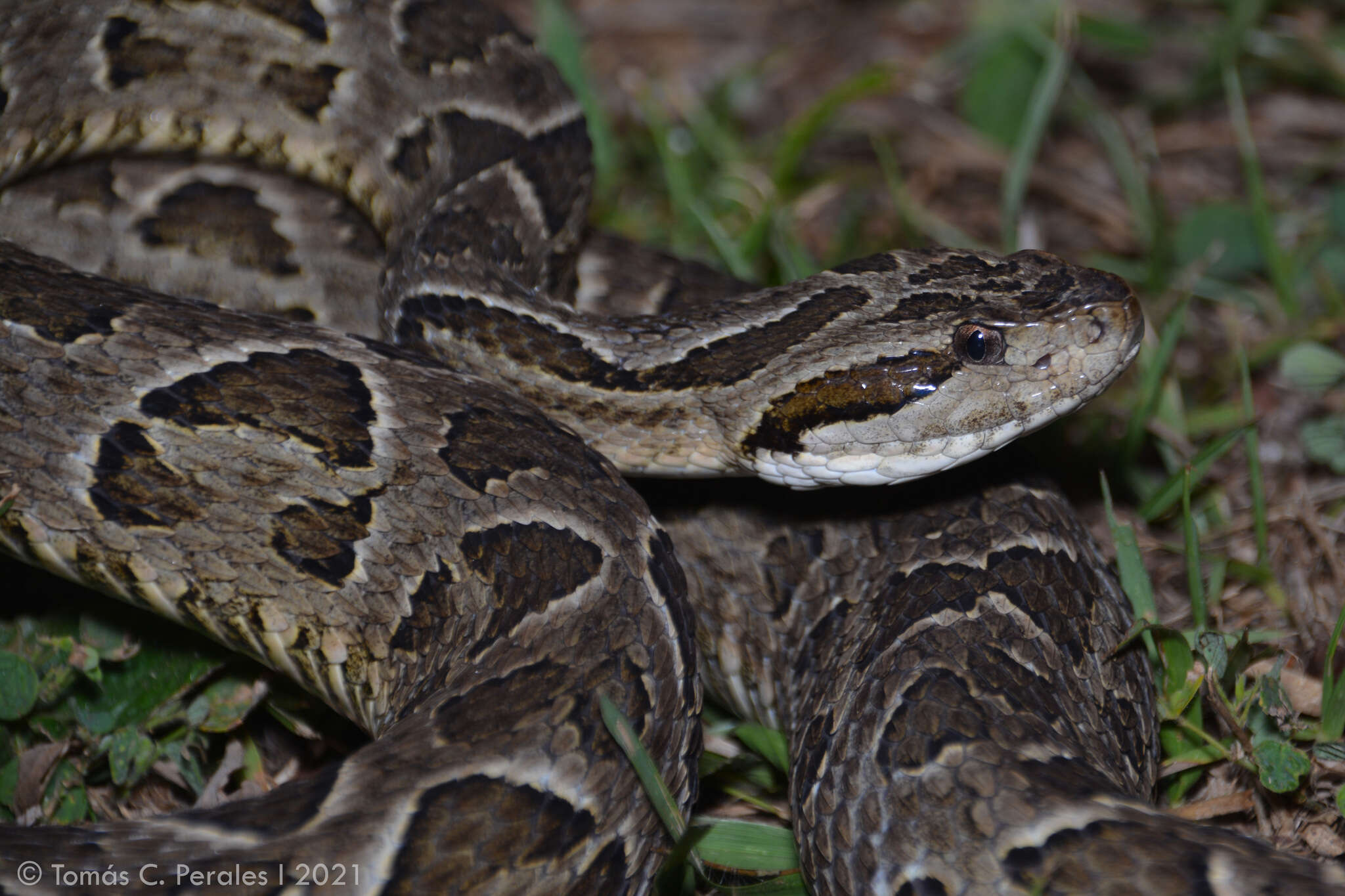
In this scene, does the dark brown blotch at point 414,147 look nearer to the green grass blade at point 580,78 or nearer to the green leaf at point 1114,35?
the green grass blade at point 580,78

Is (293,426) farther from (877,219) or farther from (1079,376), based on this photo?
(877,219)

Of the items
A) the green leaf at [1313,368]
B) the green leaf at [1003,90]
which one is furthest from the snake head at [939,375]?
the green leaf at [1003,90]

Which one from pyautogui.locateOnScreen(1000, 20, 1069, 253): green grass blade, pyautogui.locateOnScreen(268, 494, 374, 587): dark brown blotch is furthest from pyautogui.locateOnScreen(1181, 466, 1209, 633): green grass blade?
pyautogui.locateOnScreen(268, 494, 374, 587): dark brown blotch

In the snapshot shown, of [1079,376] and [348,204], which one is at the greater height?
[348,204]

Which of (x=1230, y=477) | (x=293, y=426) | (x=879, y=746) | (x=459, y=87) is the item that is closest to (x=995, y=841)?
(x=879, y=746)

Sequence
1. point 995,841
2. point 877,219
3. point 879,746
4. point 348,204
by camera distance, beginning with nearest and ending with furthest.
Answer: point 995,841
point 879,746
point 348,204
point 877,219

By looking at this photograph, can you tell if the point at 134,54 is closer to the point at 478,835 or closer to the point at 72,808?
the point at 72,808

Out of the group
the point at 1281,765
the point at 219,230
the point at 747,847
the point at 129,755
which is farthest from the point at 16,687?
the point at 1281,765
